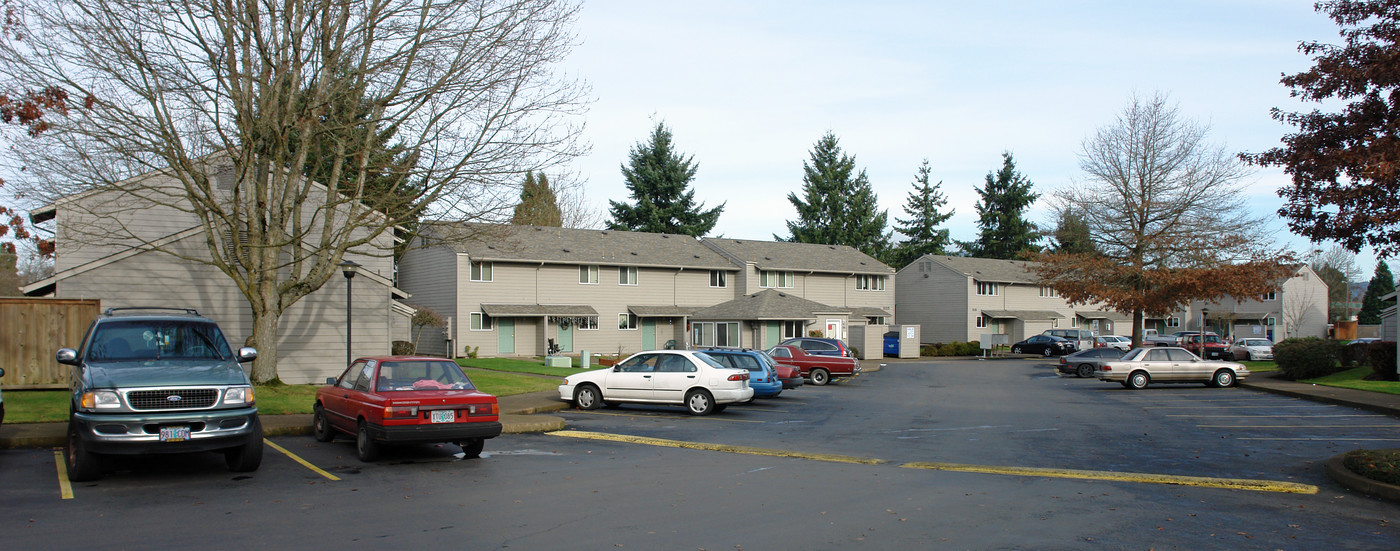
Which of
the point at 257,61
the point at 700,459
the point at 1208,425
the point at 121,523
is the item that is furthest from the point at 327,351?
the point at 1208,425

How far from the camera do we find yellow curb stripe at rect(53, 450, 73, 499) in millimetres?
9352

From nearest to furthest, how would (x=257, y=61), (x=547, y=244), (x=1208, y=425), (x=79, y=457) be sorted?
(x=79, y=457) → (x=1208, y=425) → (x=257, y=61) → (x=547, y=244)

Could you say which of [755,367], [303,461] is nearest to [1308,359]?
[755,367]

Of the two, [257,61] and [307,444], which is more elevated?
[257,61]

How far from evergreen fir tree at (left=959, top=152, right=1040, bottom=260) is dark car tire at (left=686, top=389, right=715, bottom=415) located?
217 feet

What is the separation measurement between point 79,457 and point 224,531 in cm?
335

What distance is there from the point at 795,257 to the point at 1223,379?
2781cm

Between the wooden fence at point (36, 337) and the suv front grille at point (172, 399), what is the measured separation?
12069 millimetres

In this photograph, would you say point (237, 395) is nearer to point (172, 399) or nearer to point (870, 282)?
point (172, 399)

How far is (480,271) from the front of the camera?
4131cm

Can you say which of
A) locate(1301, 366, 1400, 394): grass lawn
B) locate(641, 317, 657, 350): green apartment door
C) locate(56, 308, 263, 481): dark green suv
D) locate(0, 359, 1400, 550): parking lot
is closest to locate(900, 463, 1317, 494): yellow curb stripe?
locate(0, 359, 1400, 550): parking lot

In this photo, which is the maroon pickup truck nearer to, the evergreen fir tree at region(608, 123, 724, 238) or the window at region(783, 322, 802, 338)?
the window at region(783, 322, 802, 338)

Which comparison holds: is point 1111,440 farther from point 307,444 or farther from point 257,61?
point 257,61

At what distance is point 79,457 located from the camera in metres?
9.75
